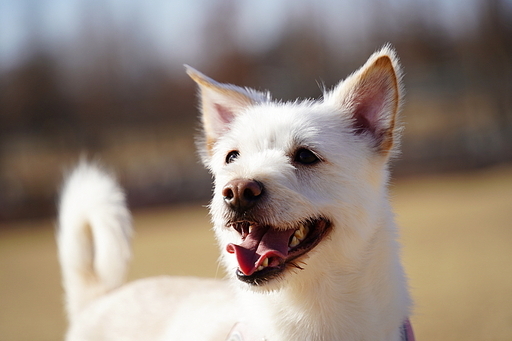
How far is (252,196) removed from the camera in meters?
2.42

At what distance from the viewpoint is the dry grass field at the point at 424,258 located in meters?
6.25

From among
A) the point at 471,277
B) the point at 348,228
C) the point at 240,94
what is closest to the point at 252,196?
the point at 348,228

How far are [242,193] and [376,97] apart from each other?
1.04 metres

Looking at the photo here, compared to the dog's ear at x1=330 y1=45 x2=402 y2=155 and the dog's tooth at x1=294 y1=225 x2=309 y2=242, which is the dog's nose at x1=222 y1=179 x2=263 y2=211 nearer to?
the dog's tooth at x1=294 y1=225 x2=309 y2=242

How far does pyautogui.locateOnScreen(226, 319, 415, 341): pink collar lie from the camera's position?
2711mm

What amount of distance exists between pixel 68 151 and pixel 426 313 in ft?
76.6

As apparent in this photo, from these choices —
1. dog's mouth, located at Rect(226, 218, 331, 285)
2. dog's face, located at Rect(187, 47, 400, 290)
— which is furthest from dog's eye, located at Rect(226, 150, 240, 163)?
dog's mouth, located at Rect(226, 218, 331, 285)

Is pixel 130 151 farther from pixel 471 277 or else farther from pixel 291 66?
pixel 471 277

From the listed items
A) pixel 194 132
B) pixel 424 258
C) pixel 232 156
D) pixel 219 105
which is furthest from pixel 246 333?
pixel 194 132

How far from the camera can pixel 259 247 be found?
249 cm

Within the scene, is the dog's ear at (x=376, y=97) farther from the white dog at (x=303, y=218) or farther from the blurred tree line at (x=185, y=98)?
the blurred tree line at (x=185, y=98)

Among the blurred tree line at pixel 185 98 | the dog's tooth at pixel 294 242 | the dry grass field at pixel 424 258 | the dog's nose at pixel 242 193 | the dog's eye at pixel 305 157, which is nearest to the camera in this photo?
the dog's nose at pixel 242 193

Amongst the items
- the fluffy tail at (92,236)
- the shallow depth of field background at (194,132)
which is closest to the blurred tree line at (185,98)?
the shallow depth of field background at (194,132)

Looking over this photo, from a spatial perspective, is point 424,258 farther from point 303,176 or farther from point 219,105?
point 303,176
